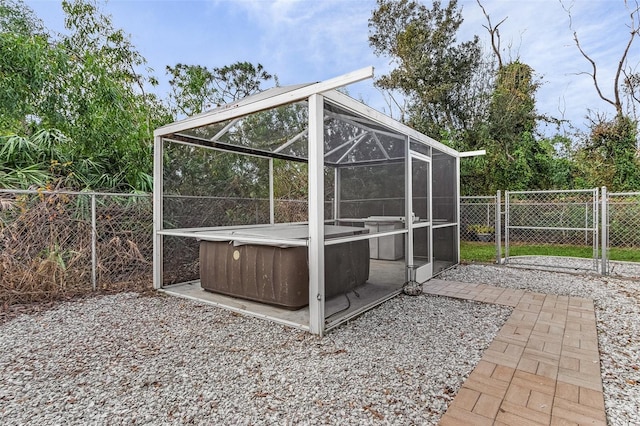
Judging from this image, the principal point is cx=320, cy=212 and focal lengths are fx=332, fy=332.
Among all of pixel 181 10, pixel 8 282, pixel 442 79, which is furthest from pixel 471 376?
pixel 442 79

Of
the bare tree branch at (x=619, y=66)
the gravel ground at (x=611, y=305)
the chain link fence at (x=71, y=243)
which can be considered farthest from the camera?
the bare tree branch at (x=619, y=66)

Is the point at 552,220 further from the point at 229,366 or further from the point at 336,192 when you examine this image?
the point at 229,366

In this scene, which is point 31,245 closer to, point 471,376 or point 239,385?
point 239,385

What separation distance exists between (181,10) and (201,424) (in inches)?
307

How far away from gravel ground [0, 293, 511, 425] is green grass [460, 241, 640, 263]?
3.68m

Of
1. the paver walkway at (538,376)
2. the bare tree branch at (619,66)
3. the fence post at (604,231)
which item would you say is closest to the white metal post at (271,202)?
the paver walkway at (538,376)

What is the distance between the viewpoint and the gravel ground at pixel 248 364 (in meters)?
1.85

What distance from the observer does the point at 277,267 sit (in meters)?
3.49

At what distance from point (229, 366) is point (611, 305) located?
13.9 ft

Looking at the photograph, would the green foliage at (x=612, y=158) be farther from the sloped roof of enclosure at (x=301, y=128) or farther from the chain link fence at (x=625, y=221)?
the sloped roof of enclosure at (x=301, y=128)

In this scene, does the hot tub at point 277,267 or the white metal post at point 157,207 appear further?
the white metal post at point 157,207

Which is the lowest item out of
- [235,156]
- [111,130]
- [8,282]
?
[8,282]

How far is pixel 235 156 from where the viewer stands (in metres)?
5.38

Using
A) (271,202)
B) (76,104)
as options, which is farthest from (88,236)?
(271,202)
